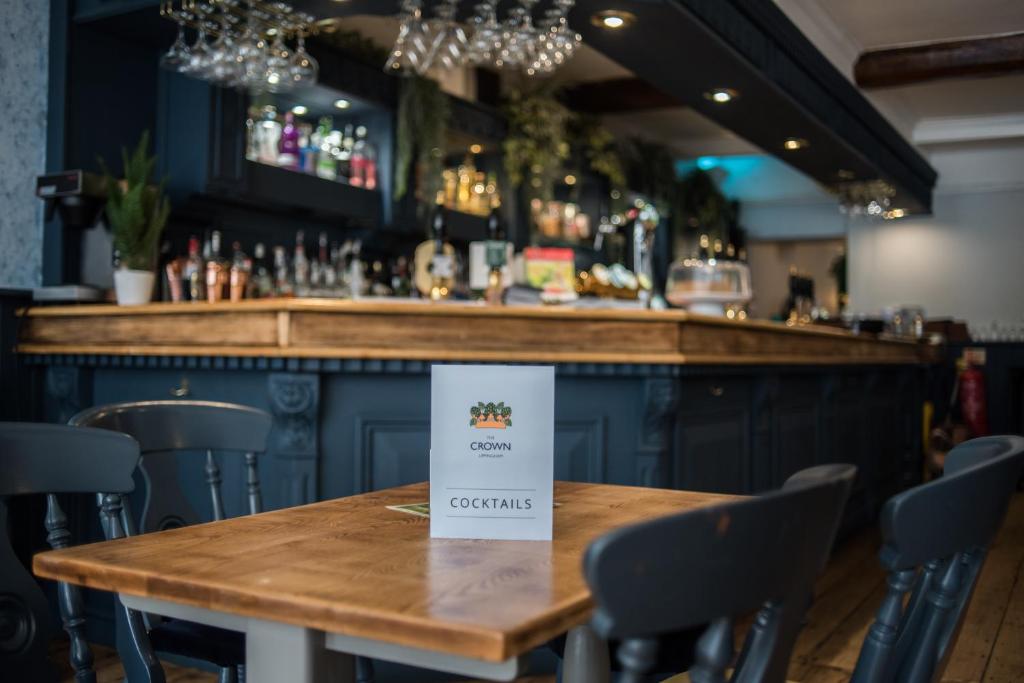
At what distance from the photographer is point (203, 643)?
1.76 meters

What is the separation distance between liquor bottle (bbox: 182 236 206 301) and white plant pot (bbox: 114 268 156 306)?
0.72 feet

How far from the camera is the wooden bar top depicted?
9.41 feet

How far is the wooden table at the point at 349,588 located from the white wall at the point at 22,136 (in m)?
2.68

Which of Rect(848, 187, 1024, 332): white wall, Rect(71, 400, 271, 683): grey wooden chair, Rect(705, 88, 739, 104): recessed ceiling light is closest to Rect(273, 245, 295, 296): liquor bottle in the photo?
Rect(705, 88, 739, 104): recessed ceiling light

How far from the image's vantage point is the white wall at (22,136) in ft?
12.2

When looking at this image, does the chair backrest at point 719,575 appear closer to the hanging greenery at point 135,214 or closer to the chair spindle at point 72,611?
the chair spindle at point 72,611

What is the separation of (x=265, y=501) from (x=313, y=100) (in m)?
2.58

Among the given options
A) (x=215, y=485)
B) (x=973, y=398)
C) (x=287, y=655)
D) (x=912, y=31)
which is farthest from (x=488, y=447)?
(x=973, y=398)

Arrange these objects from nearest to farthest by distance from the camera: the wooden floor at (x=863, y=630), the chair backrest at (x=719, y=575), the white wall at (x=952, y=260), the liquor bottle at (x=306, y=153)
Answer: the chair backrest at (x=719, y=575)
the wooden floor at (x=863, y=630)
the liquor bottle at (x=306, y=153)
the white wall at (x=952, y=260)

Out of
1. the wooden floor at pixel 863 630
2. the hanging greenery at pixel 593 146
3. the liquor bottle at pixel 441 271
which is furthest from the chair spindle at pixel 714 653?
the hanging greenery at pixel 593 146

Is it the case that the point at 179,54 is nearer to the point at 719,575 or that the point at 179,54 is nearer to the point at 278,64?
the point at 278,64

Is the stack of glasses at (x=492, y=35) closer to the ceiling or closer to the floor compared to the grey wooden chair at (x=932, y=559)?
closer to the ceiling

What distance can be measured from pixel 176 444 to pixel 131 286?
5.46 feet

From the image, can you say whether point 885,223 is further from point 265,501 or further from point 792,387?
point 265,501
